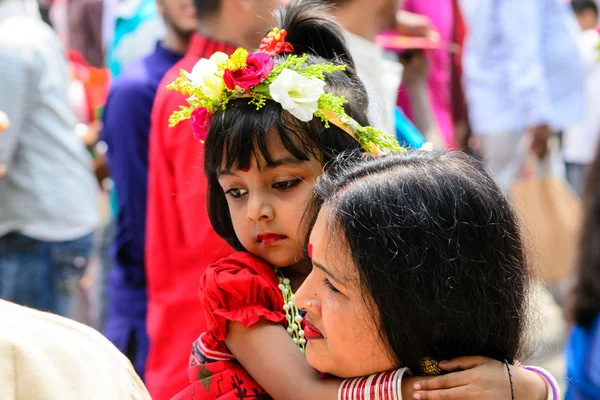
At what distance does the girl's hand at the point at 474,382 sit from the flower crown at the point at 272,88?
20.5 inches

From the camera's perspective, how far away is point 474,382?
157cm

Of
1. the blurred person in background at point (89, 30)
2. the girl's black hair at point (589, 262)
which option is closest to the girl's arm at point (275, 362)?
the girl's black hair at point (589, 262)

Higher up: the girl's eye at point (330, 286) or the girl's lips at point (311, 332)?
the girl's eye at point (330, 286)

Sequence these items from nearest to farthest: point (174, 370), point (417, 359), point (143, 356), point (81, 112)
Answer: point (417, 359), point (174, 370), point (143, 356), point (81, 112)

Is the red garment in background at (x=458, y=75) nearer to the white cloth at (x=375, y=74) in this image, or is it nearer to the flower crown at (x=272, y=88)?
the white cloth at (x=375, y=74)

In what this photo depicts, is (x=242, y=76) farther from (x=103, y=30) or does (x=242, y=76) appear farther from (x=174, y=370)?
(x=103, y=30)

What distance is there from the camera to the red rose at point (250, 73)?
202 centimetres

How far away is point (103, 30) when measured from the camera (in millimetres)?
7320

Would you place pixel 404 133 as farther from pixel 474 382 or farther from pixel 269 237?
pixel 474 382

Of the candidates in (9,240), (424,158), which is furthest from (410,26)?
(424,158)

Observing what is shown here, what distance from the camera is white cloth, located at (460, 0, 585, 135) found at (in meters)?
5.67

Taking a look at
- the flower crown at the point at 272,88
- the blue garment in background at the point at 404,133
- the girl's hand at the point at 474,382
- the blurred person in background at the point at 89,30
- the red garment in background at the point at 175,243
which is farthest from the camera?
the blurred person in background at the point at 89,30

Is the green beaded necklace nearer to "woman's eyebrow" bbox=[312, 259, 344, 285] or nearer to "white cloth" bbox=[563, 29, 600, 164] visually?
"woman's eyebrow" bbox=[312, 259, 344, 285]

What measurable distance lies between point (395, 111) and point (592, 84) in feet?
14.6
